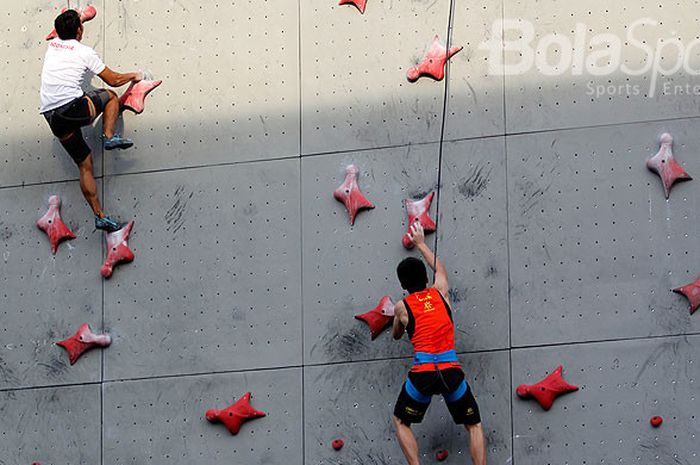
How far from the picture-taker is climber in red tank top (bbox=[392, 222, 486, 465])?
298 inches

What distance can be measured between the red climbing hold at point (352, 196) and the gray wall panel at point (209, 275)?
32 centimetres

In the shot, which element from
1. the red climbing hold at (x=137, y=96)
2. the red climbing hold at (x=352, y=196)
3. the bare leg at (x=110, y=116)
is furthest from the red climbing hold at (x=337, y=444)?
the red climbing hold at (x=137, y=96)

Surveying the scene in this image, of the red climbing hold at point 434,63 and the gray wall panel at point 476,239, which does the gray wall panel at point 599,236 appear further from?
the red climbing hold at point 434,63

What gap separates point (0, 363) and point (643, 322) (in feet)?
14.1

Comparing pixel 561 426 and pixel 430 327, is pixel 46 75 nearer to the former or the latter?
pixel 430 327

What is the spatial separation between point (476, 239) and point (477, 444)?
1.34 m

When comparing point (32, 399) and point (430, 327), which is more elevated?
point (430, 327)

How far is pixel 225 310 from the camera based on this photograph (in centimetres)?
852

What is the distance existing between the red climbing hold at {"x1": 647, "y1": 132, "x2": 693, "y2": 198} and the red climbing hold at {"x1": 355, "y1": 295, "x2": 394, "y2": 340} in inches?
72.5

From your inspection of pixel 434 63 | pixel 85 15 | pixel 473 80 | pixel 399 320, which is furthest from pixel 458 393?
pixel 85 15

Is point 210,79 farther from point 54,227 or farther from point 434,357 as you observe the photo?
point 434,357

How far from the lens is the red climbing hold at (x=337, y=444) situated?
8.12 metres

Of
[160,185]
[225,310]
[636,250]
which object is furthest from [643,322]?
[160,185]

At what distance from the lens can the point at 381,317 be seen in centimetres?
821
